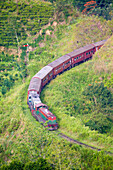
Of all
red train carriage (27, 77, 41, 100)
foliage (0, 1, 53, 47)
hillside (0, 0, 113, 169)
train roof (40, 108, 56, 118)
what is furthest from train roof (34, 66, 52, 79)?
foliage (0, 1, 53, 47)

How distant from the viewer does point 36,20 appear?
161ft

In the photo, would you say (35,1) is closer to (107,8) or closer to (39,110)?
(107,8)

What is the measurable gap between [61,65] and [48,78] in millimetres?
3291

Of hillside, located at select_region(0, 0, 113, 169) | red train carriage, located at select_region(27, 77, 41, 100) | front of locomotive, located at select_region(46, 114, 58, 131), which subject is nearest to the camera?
hillside, located at select_region(0, 0, 113, 169)

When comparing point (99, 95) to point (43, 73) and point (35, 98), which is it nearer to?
point (35, 98)

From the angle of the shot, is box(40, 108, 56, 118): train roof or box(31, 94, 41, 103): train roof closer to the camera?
box(40, 108, 56, 118): train roof

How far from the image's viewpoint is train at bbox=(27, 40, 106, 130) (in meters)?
24.3

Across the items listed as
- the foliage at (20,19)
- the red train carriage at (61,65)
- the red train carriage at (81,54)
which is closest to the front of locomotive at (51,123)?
the red train carriage at (61,65)

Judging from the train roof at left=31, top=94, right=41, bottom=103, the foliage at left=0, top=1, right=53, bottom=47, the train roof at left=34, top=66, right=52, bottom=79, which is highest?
the foliage at left=0, top=1, right=53, bottom=47

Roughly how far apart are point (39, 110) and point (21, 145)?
4892 mm

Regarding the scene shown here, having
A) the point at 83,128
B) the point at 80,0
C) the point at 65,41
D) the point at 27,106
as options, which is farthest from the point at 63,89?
the point at 80,0

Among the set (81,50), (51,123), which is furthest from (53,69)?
(51,123)

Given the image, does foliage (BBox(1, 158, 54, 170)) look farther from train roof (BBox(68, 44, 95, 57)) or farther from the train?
train roof (BBox(68, 44, 95, 57))

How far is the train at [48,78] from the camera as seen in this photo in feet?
79.7
